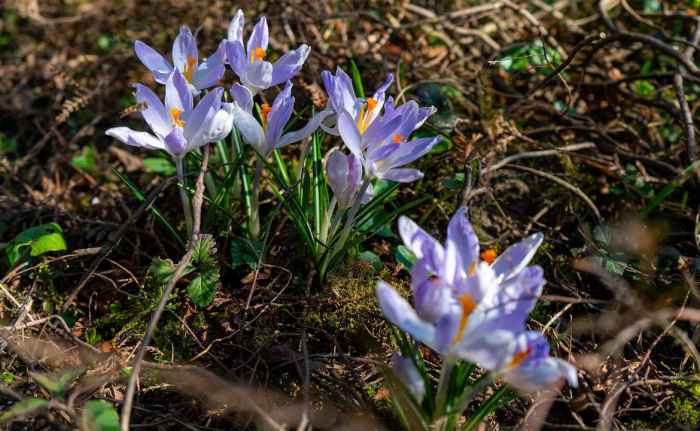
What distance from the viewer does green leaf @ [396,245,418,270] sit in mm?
1767

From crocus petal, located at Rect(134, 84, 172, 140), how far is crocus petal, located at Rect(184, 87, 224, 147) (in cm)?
6

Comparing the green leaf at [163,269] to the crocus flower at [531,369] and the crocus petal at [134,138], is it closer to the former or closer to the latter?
the crocus petal at [134,138]

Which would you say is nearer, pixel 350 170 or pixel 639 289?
pixel 350 170

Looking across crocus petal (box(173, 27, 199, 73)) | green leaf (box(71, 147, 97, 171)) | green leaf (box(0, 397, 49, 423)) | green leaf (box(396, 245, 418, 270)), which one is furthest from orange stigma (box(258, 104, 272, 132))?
green leaf (box(71, 147, 97, 171))

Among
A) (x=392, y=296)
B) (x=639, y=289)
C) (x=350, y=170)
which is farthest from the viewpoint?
(x=639, y=289)

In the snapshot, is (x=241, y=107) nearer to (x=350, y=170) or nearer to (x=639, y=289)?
(x=350, y=170)

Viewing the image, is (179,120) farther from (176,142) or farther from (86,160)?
(86,160)

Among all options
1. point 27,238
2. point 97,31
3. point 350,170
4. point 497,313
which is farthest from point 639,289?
point 97,31

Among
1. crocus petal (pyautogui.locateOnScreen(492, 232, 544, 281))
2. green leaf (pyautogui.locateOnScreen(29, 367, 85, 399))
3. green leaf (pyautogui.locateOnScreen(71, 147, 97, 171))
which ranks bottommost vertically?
green leaf (pyautogui.locateOnScreen(71, 147, 97, 171))

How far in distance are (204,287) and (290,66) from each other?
73 cm

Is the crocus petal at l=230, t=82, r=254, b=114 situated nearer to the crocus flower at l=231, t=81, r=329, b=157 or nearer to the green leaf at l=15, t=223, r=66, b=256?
the crocus flower at l=231, t=81, r=329, b=157

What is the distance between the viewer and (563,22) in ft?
9.73

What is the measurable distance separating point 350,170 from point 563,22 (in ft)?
7.17

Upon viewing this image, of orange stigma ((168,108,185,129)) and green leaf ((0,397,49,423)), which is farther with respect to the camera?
orange stigma ((168,108,185,129))
